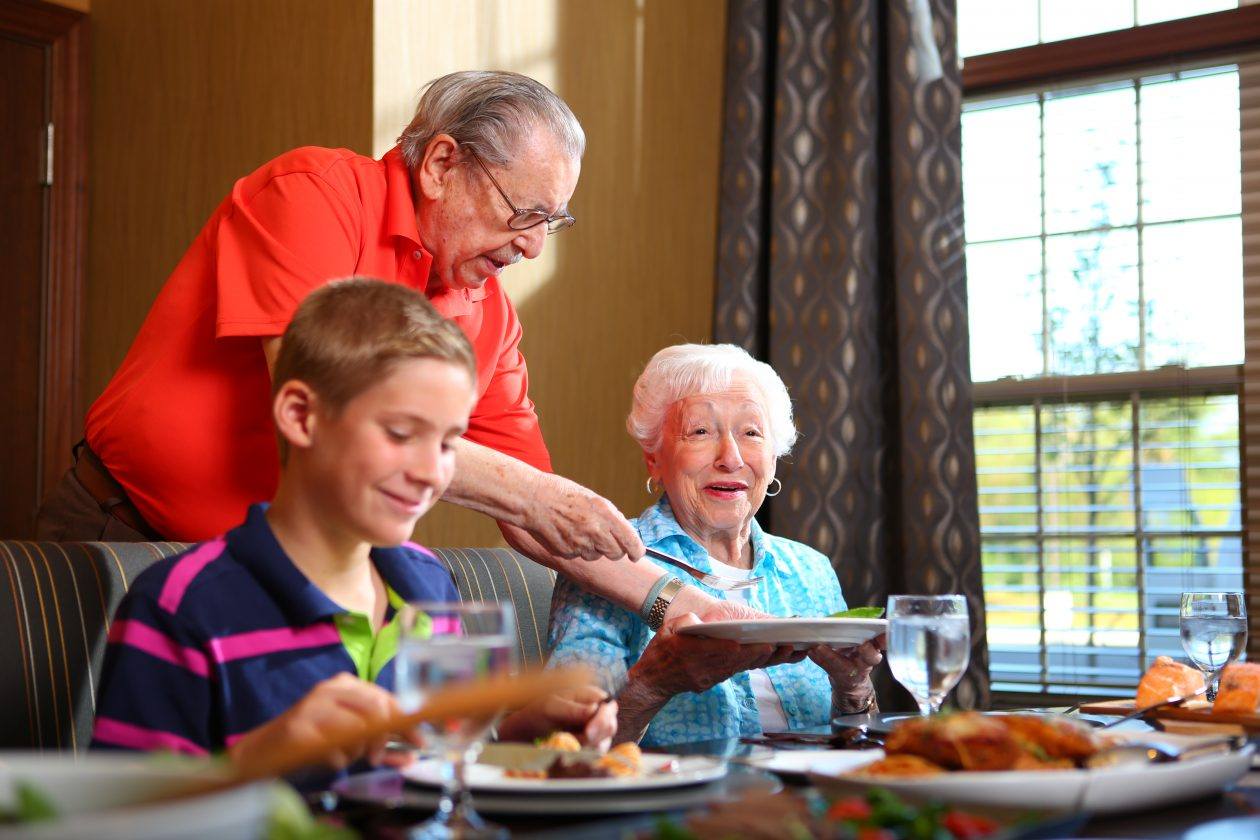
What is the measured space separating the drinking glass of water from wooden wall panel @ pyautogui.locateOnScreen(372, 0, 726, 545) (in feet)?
6.67

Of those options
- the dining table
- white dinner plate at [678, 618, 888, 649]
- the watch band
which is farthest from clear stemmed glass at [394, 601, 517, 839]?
the watch band

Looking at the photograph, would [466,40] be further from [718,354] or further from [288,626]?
[288,626]

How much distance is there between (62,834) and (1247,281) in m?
3.68

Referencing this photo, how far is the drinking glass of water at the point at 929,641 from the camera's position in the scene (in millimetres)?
1298

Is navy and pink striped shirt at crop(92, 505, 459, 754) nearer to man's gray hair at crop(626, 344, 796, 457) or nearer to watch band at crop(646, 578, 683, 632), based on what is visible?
watch band at crop(646, 578, 683, 632)

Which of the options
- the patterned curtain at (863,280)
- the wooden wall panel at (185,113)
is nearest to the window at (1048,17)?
the patterned curtain at (863,280)

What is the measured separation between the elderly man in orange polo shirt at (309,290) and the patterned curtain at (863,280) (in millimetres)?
1844

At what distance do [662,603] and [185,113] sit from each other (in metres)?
2.29

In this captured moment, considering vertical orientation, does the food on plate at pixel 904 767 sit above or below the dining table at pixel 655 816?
above

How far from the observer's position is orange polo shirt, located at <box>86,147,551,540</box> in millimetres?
1874

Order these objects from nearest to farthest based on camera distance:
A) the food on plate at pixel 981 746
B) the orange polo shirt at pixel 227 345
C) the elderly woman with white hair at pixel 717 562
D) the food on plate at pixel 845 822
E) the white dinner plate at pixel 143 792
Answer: the white dinner plate at pixel 143 792 → the food on plate at pixel 845 822 → the food on plate at pixel 981 746 → the orange polo shirt at pixel 227 345 → the elderly woman with white hair at pixel 717 562

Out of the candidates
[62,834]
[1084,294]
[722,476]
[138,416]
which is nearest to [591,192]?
[1084,294]

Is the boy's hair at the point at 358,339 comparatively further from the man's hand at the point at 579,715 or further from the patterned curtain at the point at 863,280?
the patterned curtain at the point at 863,280

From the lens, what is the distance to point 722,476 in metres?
2.32
